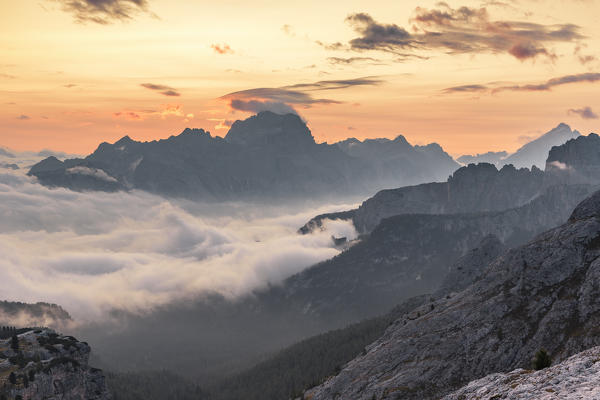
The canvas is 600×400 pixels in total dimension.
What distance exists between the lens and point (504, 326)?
459ft

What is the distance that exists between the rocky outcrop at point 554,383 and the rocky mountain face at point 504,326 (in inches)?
2733

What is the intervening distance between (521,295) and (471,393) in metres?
102

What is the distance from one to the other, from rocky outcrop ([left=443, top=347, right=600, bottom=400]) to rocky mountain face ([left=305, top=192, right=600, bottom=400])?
228 feet

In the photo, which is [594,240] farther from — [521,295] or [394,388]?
[394,388]

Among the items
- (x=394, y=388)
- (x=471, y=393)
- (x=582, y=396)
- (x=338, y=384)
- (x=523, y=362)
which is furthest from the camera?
(x=338, y=384)

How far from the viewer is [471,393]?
57.8 m

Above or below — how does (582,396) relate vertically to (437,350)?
above

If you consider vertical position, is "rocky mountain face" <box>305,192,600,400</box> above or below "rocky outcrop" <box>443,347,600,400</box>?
below

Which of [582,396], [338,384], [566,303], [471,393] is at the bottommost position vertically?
[338,384]

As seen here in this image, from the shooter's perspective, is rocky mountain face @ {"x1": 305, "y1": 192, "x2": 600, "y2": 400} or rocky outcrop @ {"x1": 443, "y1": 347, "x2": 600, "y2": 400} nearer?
rocky outcrop @ {"x1": 443, "y1": 347, "x2": 600, "y2": 400}

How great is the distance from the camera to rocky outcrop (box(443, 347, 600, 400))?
1793 inches

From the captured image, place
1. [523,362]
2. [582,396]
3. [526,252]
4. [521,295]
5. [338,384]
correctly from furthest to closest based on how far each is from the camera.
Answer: [338,384]
[526,252]
[521,295]
[523,362]
[582,396]

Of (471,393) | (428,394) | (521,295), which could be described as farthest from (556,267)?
(471,393)

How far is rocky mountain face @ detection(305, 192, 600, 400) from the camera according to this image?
416ft
